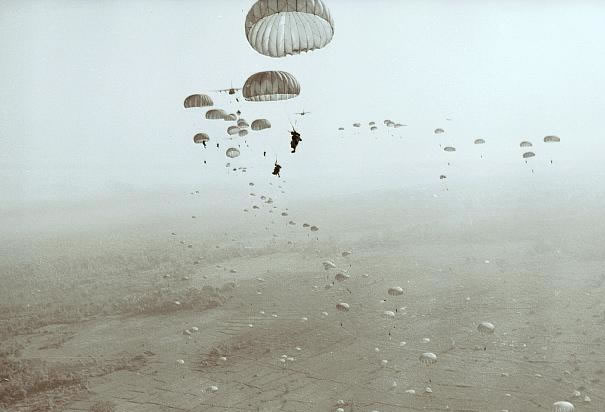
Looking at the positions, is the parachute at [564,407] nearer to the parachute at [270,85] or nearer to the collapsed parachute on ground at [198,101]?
the parachute at [270,85]

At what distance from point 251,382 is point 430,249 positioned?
105 ft

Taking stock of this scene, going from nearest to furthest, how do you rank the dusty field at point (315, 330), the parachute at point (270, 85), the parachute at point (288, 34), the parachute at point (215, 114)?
the parachute at point (288, 34) < the parachute at point (270, 85) < the dusty field at point (315, 330) < the parachute at point (215, 114)

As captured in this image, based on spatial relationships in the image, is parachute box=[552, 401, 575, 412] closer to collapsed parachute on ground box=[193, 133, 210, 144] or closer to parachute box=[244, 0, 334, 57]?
parachute box=[244, 0, 334, 57]

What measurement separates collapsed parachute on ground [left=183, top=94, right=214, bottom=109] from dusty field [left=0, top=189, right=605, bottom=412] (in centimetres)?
1126

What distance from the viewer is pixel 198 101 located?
21516mm

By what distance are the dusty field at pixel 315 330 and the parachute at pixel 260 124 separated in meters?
10.2

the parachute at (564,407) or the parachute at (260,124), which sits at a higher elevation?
the parachute at (260,124)

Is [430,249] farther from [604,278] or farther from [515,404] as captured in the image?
[515,404]

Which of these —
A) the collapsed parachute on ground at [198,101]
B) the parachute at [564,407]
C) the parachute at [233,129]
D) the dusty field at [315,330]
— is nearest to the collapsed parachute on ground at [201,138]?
the parachute at [233,129]

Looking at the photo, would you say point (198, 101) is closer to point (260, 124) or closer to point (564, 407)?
point (260, 124)

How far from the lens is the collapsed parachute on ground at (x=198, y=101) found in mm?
21438

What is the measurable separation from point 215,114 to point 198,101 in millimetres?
2267

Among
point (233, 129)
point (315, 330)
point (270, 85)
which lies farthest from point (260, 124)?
point (315, 330)

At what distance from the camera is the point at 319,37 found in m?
13.6
